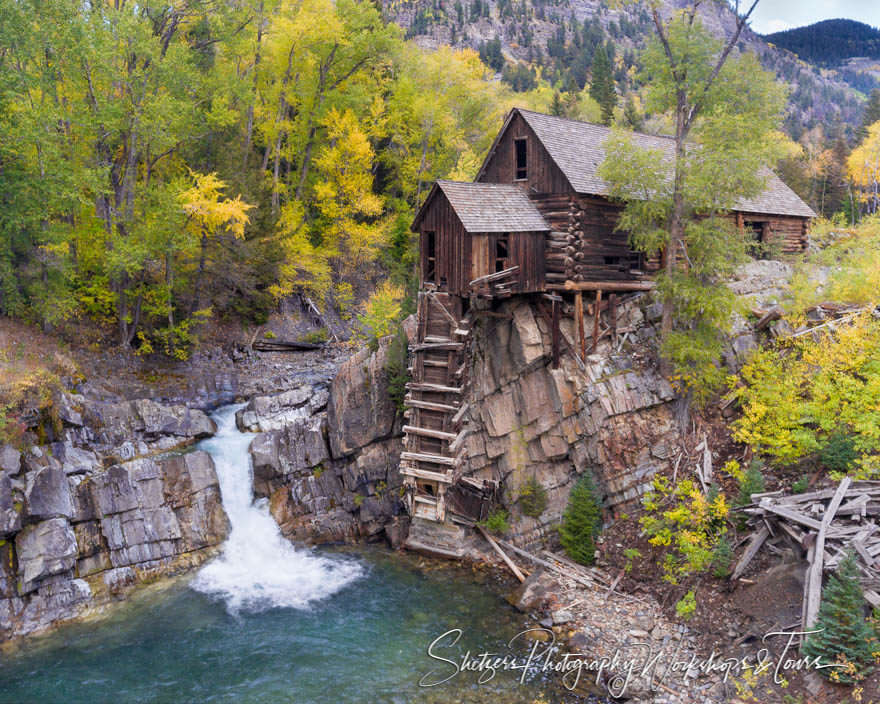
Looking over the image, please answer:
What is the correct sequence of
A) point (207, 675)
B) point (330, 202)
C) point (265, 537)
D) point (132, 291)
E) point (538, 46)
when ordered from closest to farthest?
point (207, 675)
point (265, 537)
point (132, 291)
point (330, 202)
point (538, 46)

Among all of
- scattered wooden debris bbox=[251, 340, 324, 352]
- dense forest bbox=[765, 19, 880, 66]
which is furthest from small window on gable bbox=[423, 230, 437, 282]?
dense forest bbox=[765, 19, 880, 66]

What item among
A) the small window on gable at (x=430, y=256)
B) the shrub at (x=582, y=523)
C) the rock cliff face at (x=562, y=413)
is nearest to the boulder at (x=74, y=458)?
the rock cliff face at (x=562, y=413)

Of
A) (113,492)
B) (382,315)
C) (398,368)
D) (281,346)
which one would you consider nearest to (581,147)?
(398,368)

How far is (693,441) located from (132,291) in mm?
22248

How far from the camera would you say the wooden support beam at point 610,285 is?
19.5 metres

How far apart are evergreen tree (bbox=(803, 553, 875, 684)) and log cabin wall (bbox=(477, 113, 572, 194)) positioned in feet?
42.7

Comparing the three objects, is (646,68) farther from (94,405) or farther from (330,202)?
(94,405)

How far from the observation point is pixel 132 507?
1834 centimetres

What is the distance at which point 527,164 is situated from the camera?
2072 centimetres

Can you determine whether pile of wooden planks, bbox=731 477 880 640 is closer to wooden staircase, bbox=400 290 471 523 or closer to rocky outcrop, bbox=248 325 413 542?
wooden staircase, bbox=400 290 471 523

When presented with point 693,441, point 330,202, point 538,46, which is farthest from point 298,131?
point 538,46

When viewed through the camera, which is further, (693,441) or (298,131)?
(298,131)

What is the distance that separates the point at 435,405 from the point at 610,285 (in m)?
7.16

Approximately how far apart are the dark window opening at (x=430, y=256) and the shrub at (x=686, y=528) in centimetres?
992
